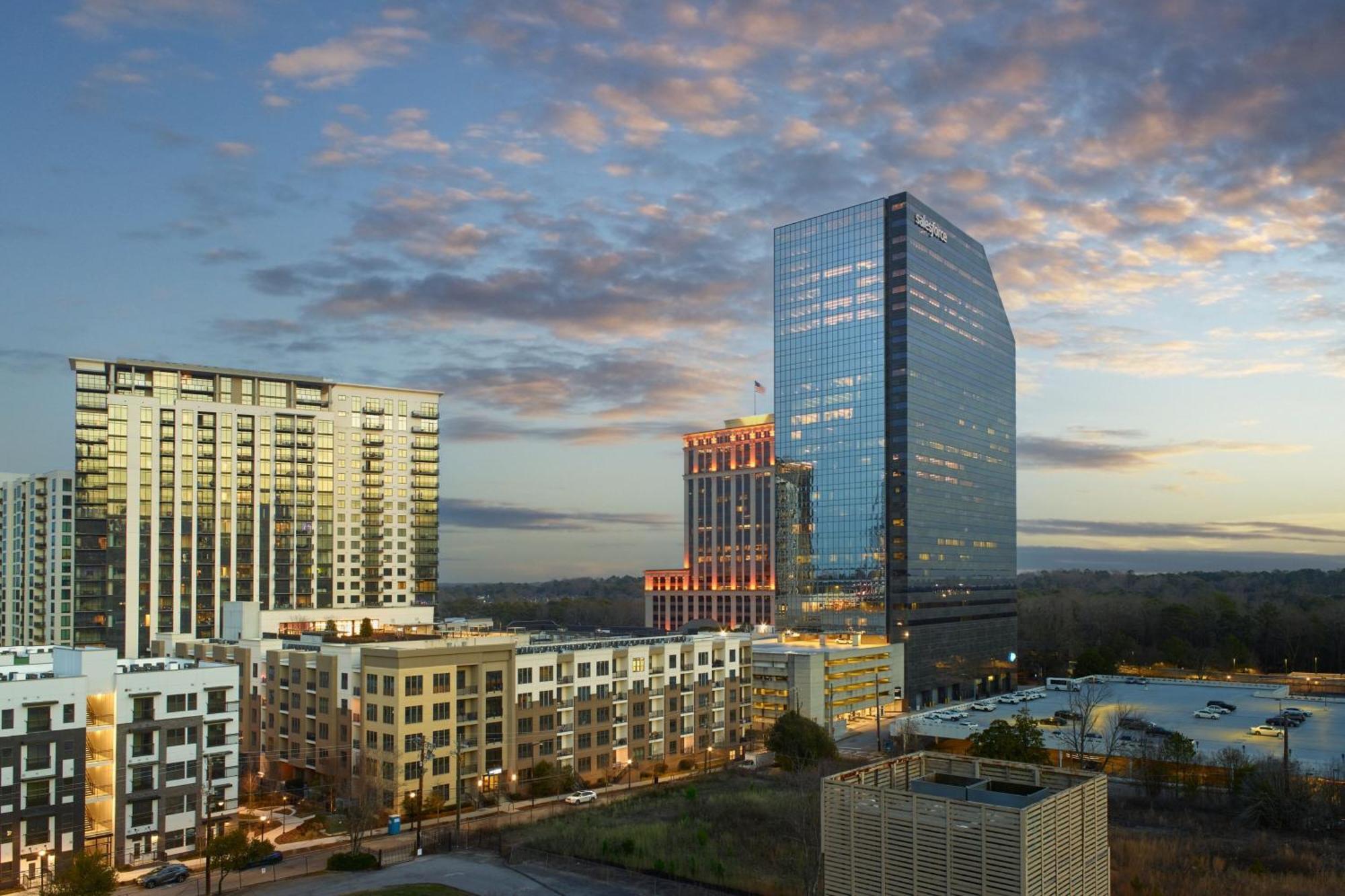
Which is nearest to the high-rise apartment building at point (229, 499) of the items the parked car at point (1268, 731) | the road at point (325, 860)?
the road at point (325, 860)

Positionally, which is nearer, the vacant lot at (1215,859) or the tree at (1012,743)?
the vacant lot at (1215,859)

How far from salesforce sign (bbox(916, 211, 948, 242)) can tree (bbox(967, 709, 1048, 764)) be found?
9756 centimetres

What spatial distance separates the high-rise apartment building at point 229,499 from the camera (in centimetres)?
15738

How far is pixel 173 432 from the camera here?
164875 millimetres

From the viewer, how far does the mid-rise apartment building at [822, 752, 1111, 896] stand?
34125mm

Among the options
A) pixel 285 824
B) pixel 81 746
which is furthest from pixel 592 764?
pixel 81 746

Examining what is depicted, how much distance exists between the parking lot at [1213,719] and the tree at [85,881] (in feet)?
270

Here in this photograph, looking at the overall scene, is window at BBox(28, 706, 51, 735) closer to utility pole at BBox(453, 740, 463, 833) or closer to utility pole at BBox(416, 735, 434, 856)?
utility pole at BBox(416, 735, 434, 856)

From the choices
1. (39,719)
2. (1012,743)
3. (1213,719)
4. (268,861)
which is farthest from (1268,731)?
(39,719)

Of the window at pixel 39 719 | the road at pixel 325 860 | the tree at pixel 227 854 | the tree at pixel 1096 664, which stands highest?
the window at pixel 39 719

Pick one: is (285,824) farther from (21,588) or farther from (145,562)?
(21,588)

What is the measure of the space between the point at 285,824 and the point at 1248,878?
2601 inches

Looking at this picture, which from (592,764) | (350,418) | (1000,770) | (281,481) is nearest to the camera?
(1000,770)

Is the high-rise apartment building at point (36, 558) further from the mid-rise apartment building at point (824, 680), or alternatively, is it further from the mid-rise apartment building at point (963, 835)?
the mid-rise apartment building at point (963, 835)
